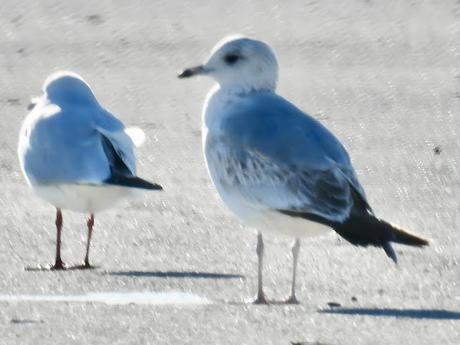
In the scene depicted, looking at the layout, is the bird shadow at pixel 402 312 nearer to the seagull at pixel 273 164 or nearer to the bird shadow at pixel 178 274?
the seagull at pixel 273 164

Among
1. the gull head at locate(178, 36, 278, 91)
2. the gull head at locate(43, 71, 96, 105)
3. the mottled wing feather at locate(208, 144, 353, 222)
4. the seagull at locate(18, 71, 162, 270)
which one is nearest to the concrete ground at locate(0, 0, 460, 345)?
the seagull at locate(18, 71, 162, 270)

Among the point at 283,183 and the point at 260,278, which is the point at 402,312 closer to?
the point at 260,278

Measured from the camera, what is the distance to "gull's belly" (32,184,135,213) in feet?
31.4

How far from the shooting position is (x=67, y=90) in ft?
33.3

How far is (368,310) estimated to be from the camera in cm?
768

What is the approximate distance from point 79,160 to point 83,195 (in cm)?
22

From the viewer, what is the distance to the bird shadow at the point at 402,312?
750 centimetres

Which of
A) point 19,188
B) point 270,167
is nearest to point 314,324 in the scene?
point 270,167

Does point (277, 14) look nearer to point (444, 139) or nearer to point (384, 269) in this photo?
point (444, 139)

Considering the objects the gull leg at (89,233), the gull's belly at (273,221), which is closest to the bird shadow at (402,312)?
the gull's belly at (273,221)

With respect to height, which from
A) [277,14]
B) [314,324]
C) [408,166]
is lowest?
[277,14]

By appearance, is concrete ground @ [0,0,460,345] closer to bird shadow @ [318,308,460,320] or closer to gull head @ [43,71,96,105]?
bird shadow @ [318,308,460,320]

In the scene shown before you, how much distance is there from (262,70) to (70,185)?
1321mm

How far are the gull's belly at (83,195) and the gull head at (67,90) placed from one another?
1.94 ft
